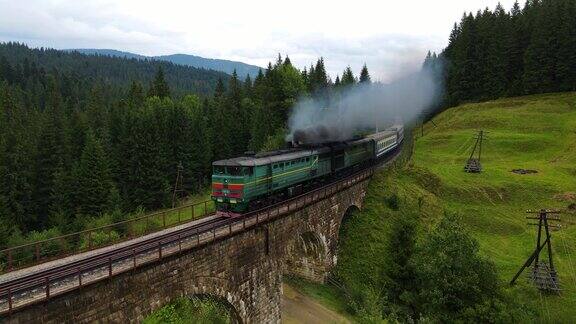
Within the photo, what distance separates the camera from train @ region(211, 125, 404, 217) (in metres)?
27.6

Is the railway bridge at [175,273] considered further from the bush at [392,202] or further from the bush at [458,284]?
the bush at [392,202]

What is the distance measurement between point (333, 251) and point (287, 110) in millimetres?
43289

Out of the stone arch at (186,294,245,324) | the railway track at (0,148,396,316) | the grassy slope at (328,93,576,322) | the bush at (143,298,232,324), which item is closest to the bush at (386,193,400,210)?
the grassy slope at (328,93,576,322)

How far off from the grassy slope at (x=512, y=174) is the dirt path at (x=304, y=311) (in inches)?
539

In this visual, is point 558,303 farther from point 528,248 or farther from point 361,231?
point 361,231

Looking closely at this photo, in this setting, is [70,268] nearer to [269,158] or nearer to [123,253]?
[123,253]

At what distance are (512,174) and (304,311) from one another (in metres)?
42.2

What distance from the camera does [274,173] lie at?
30250mm

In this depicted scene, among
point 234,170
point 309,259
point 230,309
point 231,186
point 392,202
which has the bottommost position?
point 309,259

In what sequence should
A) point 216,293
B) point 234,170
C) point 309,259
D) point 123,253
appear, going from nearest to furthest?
point 123,253 → point 216,293 → point 234,170 → point 309,259

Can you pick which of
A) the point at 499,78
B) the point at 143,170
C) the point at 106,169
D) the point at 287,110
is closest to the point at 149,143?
the point at 143,170

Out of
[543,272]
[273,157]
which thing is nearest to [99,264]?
[273,157]

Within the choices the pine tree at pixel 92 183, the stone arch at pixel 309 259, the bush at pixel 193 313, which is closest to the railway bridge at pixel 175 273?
the stone arch at pixel 309 259

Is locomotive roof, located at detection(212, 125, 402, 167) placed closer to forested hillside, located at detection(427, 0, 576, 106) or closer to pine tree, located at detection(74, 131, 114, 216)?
pine tree, located at detection(74, 131, 114, 216)
